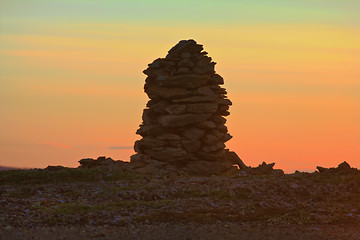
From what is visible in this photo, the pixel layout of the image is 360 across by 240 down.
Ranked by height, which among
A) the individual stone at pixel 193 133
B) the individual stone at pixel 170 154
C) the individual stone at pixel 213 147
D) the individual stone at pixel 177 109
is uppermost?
the individual stone at pixel 177 109

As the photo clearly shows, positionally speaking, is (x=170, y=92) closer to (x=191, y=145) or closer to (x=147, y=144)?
(x=147, y=144)

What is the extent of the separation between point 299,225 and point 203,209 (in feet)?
15.7

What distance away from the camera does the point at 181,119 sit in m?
48.8

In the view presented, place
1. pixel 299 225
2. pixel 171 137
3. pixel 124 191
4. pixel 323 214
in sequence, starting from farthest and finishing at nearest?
pixel 171 137
pixel 124 191
pixel 323 214
pixel 299 225

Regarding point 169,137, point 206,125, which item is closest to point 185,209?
point 169,137

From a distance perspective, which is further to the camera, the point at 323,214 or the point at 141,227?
the point at 323,214

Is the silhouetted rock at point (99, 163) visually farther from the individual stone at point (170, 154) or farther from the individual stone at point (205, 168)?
the individual stone at point (205, 168)

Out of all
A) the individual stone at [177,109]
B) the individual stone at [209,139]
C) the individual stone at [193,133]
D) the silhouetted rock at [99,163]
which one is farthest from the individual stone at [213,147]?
the silhouetted rock at [99,163]

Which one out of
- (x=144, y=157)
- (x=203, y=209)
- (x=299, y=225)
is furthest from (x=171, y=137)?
(x=299, y=225)

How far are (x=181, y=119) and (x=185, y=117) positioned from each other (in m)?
0.38

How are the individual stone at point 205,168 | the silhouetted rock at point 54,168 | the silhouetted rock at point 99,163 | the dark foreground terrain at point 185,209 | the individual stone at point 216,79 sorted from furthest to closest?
the individual stone at point 216,79
the individual stone at point 205,168
the silhouetted rock at point 99,163
the silhouetted rock at point 54,168
the dark foreground terrain at point 185,209

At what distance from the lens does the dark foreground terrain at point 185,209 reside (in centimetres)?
2384

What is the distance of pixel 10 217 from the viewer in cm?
2612

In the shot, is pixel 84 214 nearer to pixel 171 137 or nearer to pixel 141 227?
pixel 141 227
